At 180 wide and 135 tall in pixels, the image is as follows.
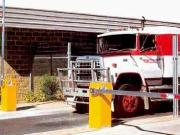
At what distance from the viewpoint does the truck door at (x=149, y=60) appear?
1462 cm

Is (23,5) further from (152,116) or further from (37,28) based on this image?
(152,116)

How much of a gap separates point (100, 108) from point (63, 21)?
23.9 feet

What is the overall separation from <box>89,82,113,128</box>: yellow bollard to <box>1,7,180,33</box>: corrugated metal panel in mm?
6246

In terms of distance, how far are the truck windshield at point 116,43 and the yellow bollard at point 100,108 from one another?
296 cm

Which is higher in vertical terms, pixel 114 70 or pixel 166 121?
pixel 114 70

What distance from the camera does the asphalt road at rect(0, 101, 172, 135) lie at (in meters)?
12.2

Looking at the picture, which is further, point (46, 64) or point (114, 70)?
point (46, 64)

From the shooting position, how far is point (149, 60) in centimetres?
1474

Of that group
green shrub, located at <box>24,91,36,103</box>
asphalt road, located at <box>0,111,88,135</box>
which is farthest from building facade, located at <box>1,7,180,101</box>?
asphalt road, located at <box>0,111,88,135</box>

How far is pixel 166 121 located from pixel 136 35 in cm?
298

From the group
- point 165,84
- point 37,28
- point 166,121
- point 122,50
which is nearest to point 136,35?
point 122,50

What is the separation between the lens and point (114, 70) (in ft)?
47.3

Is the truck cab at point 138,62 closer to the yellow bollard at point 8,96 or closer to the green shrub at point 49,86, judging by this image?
the yellow bollard at point 8,96

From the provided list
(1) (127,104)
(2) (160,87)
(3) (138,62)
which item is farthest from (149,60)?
(1) (127,104)
